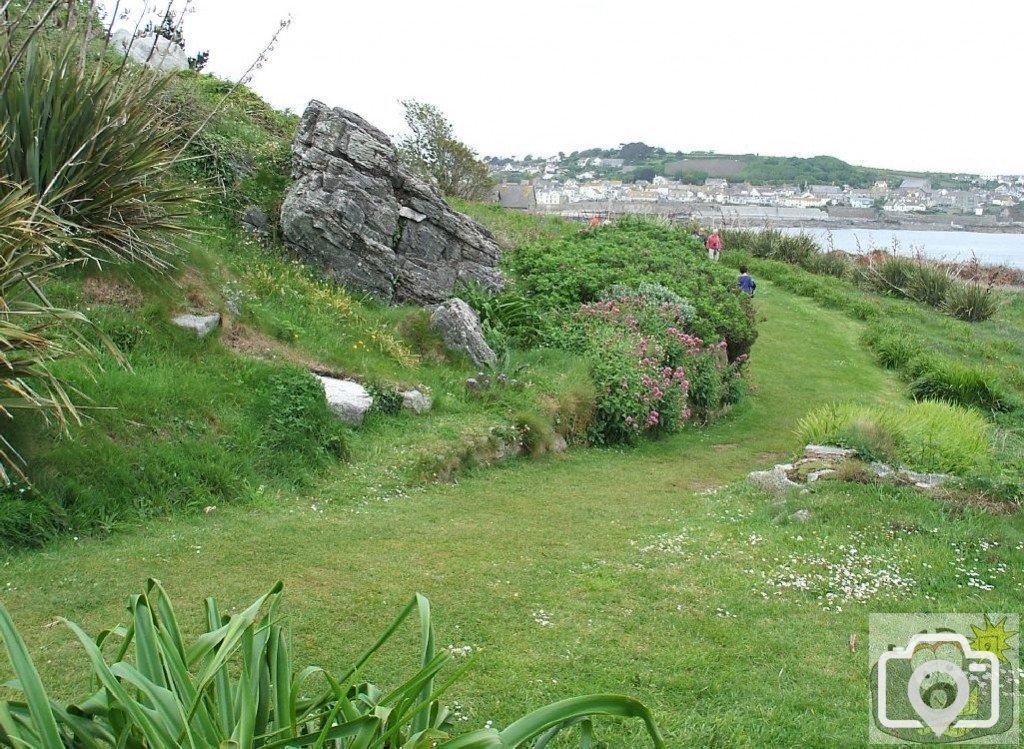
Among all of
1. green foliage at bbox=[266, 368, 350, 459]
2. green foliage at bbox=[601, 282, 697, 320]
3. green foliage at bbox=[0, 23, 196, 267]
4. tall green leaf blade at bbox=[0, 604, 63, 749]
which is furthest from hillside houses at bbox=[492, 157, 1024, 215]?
tall green leaf blade at bbox=[0, 604, 63, 749]

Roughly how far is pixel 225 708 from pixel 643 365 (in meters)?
9.68

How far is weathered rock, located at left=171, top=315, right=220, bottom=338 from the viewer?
28.1 feet

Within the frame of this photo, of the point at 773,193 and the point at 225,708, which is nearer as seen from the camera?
the point at 225,708

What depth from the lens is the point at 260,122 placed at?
15.9 metres

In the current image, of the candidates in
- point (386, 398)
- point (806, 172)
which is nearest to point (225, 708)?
point (386, 398)

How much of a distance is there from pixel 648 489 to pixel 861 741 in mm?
5465

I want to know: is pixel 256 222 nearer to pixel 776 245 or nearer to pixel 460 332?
pixel 460 332

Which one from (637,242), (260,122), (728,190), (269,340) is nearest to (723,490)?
(269,340)

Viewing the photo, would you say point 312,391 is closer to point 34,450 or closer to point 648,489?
point 34,450

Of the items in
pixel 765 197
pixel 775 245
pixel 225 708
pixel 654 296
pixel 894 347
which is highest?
pixel 765 197

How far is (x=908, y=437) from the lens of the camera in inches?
391

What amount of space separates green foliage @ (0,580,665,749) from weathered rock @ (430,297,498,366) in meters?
8.29

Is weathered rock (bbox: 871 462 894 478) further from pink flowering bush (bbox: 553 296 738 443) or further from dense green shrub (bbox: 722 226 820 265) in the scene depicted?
dense green shrub (bbox: 722 226 820 265)

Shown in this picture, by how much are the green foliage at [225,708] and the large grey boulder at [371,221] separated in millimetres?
9335
